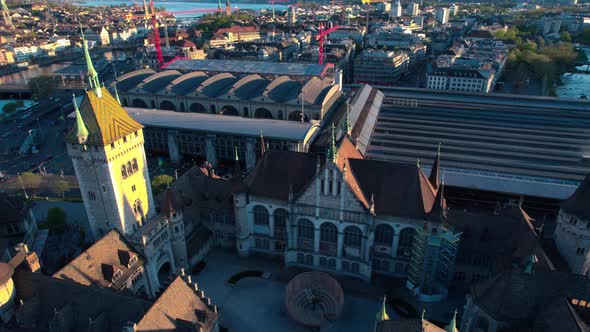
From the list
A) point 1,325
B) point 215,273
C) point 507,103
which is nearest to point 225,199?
point 215,273

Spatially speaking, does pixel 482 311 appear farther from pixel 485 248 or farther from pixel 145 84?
pixel 145 84

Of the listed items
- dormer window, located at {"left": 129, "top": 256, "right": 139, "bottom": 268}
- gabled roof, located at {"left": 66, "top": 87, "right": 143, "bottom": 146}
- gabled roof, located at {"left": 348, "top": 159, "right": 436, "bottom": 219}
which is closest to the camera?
gabled roof, located at {"left": 66, "top": 87, "right": 143, "bottom": 146}

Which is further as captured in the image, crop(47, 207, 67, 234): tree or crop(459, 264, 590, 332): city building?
crop(47, 207, 67, 234): tree

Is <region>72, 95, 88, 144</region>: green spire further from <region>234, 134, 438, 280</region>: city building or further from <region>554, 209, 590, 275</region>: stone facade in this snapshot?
<region>554, 209, 590, 275</region>: stone facade

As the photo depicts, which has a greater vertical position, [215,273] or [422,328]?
[422,328]

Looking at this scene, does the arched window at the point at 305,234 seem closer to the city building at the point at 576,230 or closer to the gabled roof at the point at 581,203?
the city building at the point at 576,230

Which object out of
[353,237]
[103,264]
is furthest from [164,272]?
[353,237]

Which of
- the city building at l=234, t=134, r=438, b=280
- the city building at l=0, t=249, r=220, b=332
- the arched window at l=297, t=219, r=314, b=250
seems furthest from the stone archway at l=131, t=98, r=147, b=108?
the city building at l=0, t=249, r=220, b=332
